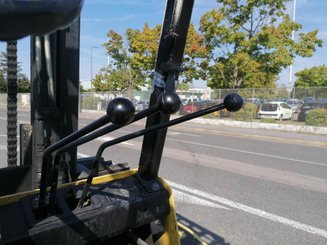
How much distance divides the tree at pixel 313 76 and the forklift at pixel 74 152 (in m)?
64.2

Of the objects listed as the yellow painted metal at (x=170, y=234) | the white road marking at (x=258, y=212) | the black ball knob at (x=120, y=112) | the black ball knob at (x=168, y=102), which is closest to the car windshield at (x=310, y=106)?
the white road marking at (x=258, y=212)

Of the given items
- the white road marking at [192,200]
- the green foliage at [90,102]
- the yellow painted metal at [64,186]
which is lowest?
the green foliage at [90,102]

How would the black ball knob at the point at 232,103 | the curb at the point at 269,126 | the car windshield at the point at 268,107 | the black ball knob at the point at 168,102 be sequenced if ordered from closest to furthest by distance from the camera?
1. the black ball knob at the point at 168,102
2. the black ball knob at the point at 232,103
3. the curb at the point at 269,126
4. the car windshield at the point at 268,107

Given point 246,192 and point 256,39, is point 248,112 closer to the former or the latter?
point 256,39

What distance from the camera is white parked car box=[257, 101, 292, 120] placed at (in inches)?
894

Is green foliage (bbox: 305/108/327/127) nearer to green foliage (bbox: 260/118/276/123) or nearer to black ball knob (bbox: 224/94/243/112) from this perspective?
green foliage (bbox: 260/118/276/123)

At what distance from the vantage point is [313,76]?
62.8 metres

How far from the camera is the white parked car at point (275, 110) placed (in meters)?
22.7

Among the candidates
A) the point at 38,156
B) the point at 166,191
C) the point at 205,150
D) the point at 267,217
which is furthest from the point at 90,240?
the point at 205,150

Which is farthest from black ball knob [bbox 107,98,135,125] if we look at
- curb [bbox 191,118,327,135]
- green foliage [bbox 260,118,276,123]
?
green foliage [bbox 260,118,276,123]

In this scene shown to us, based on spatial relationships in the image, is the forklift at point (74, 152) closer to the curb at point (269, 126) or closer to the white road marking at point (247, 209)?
the white road marking at point (247, 209)

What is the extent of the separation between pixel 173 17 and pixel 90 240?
0.92 metres

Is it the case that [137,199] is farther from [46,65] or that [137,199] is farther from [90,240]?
[46,65]

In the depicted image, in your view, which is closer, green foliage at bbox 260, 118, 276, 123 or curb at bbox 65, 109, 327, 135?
curb at bbox 65, 109, 327, 135
